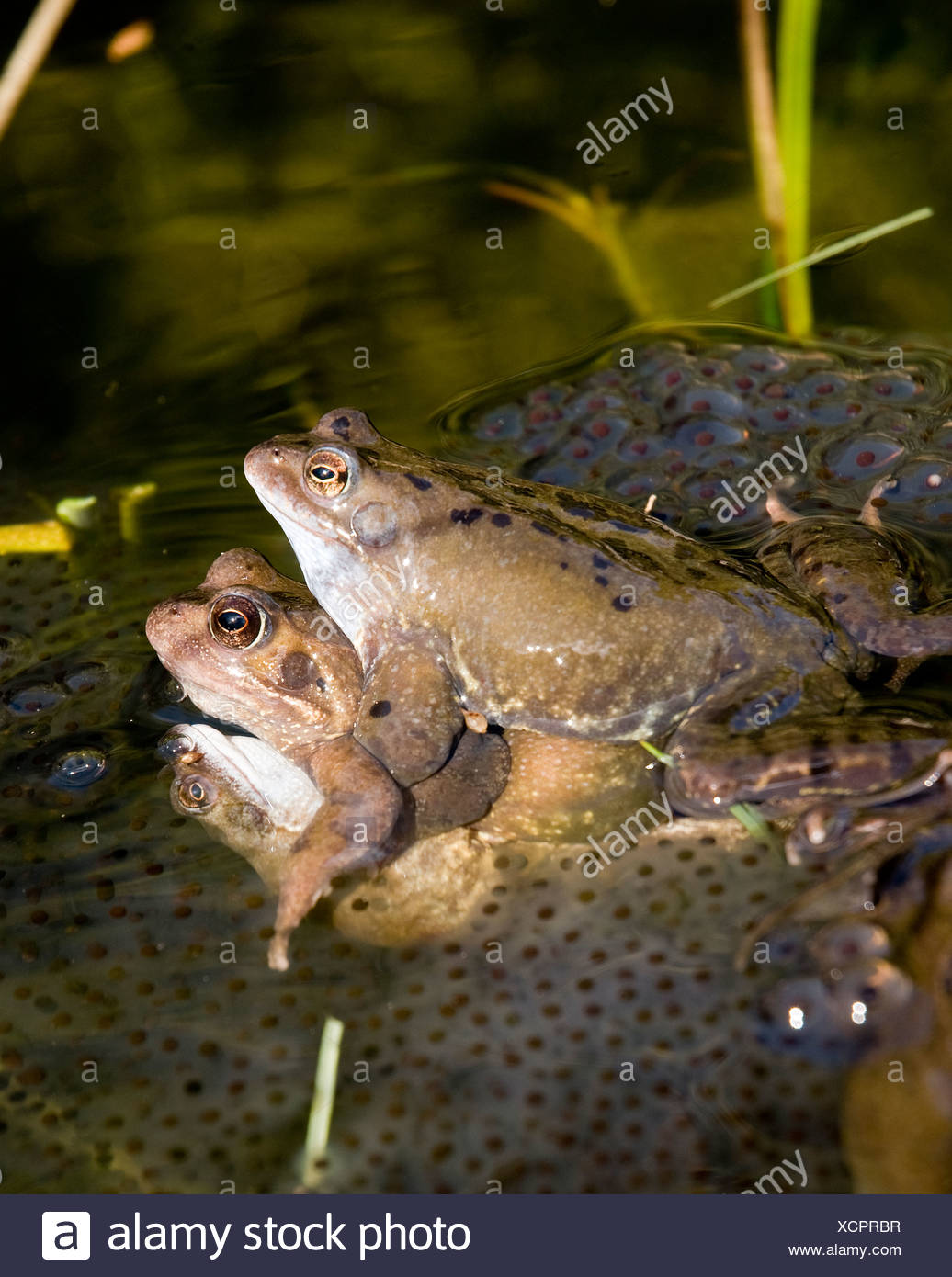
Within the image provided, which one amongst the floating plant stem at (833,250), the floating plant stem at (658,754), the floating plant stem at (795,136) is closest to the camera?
the floating plant stem at (658,754)

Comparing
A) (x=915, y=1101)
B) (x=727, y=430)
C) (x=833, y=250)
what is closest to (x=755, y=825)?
(x=915, y=1101)

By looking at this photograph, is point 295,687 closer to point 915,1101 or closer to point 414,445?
point 414,445

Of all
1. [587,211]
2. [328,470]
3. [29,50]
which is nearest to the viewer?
[29,50]

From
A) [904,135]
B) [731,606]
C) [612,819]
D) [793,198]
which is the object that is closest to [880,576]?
[731,606]

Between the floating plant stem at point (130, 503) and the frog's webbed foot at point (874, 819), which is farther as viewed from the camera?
the floating plant stem at point (130, 503)

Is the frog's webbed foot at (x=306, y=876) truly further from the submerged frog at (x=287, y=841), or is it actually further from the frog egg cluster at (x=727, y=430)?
the frog egg cluster at (x=727, y=430)
